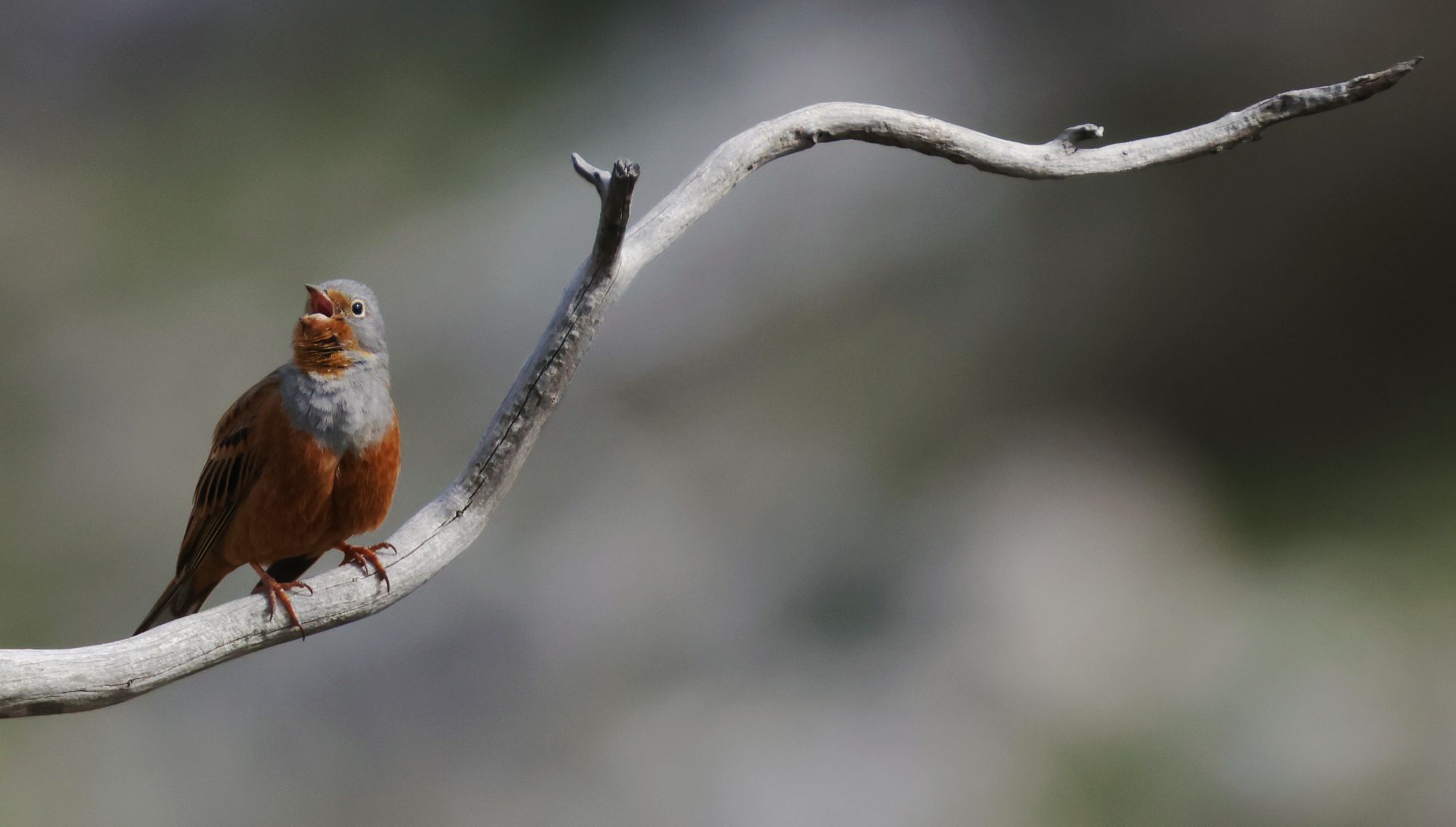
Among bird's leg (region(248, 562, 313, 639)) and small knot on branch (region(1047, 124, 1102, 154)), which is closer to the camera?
bird's leg (region(248, 562, 313, 639))

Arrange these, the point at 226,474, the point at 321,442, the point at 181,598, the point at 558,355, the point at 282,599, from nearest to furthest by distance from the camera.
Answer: the point at 282,599, the point at 558,355, the point at 321,442, the point at 226,474, the point at 181,598

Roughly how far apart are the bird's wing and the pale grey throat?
0.32 ft

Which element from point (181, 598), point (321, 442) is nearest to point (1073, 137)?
point (321, 442)

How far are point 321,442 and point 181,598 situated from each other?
922 mm

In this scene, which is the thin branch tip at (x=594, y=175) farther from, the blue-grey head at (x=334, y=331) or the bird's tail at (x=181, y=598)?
the bird's tail at (x=181, y=598)

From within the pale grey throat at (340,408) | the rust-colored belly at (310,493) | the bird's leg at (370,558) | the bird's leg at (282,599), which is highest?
the pale grey throat at (340,408)

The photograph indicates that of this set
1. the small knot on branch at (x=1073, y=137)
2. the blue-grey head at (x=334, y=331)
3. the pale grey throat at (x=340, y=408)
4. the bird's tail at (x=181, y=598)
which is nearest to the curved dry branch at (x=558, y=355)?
the small knot on branch at (x=1073, y=137)

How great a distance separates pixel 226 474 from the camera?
3697mm

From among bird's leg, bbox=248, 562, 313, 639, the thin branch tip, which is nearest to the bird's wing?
bird's leg, bbox=248, 562, 313, 639

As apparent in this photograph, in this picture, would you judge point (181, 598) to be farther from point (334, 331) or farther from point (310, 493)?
point (334, 331)

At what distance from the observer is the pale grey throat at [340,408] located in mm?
3430

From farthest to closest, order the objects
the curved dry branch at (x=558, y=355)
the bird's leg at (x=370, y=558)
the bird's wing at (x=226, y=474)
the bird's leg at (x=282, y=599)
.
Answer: the bird's wing at (x=226, y=474), the bird's leg at (x=370, y=558), the bird's leg at (x=282, y=599), the curved dry branch at (x=558, y=355)

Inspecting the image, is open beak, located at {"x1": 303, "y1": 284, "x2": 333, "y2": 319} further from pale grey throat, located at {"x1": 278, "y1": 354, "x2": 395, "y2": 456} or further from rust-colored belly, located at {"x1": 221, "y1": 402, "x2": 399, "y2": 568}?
rust-colored belly, located at {"x1": 221, "y1": 402, "x2": 399, "y2": 568}

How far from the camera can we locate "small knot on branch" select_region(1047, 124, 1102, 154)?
3.37 meters
